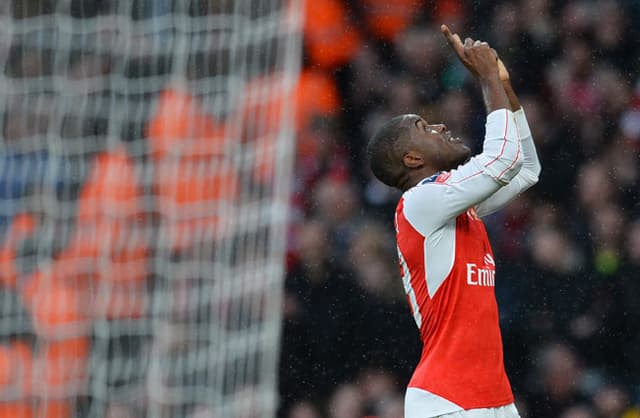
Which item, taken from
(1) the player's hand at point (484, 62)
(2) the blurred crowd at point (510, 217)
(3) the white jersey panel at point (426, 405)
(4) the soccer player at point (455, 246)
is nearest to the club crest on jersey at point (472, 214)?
(4) the soccer player at point (455, 246)

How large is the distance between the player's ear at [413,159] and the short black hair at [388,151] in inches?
1.0

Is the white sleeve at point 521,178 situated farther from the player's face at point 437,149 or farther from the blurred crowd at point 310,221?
the blurred crowd at point 310,221

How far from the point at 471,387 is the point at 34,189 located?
2888mm

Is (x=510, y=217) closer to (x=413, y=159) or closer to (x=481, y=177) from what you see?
(x=413, y=159)

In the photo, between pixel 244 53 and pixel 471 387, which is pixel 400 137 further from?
pixel 244 53

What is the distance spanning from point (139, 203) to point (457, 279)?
2.59 meters

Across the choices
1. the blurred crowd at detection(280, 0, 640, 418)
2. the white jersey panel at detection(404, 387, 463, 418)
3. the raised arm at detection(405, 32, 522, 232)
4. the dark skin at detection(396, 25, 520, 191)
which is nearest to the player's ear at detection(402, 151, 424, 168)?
the dark skin at detection(396, 25, 520, 191)

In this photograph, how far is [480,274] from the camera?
2600mm

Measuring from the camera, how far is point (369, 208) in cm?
518

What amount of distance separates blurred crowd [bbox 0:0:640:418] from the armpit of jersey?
6.16ft

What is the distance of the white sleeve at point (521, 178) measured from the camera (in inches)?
111

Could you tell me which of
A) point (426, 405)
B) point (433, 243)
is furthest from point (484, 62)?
point (426, 405)

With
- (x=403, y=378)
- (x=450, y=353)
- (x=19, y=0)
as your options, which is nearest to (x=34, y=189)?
(x=19, y=0)

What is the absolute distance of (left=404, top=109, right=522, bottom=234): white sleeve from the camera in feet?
8.15
